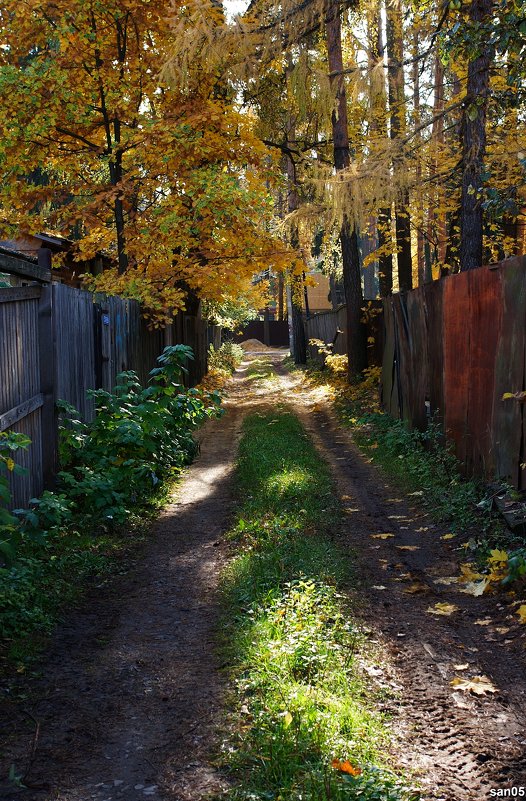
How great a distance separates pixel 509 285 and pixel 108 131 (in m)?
9.05

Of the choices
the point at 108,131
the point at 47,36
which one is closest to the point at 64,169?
the point at 108,131

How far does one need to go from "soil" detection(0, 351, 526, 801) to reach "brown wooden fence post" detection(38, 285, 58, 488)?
4.11ft

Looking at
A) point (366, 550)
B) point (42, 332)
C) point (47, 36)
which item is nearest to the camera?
point (366, 550)

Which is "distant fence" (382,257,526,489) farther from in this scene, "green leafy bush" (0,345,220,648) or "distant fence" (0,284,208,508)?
"distant fence" (0,284,208,508)

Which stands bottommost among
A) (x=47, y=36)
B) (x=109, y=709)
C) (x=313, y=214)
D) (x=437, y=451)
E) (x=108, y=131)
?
(x=109, y=709)

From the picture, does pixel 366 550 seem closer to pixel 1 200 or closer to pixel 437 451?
pixel 437 451

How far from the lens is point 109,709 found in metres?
3.89

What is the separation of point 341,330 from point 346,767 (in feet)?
66.0

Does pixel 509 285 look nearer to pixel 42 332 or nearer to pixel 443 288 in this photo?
pixel 443 288

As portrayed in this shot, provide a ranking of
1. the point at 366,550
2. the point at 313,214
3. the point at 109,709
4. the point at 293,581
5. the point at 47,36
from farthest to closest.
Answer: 1. the point at 313,214
2. the point at 47,36
3. the point at 366,550
4. the point at 293,581
5. the point at 109,709

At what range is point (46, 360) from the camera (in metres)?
7.29

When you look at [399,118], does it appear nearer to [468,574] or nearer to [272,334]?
[468,574]

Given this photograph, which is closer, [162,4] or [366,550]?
[366,550]

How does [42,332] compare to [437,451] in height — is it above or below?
above
